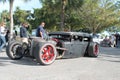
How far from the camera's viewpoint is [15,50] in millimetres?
12422

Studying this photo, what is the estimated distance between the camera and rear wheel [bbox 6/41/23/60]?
12344mm

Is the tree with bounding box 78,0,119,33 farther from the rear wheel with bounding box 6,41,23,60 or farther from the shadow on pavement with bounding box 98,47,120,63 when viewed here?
the rear wheel with bounding box 6,41,23,60

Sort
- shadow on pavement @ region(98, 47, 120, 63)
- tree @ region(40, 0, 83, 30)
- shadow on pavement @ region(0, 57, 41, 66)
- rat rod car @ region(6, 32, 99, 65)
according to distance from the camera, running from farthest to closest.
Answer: tree @ region(40, 0, 83, 30), shadow on pavement @ region(98, 47, 120, 63), shadow on pavement @ region(0, 57, 41, 66), rat rod car @ region(6, 32, 99, 65)

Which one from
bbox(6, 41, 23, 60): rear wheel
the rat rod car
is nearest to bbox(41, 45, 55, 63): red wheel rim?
the rat rod car

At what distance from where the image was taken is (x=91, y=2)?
53.3 m

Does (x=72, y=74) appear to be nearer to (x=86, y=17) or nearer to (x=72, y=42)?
(x=72, y=42)

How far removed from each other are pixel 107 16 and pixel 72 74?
157 ft

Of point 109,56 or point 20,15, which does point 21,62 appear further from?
point 20,15

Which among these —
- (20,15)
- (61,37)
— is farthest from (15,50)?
(20,15)

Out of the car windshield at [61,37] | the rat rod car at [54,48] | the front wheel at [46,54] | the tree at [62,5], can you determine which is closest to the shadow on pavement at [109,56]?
the rat rod car at [54,48]

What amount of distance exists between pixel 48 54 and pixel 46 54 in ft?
0.39

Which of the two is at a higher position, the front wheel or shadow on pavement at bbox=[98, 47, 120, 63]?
the front wheel

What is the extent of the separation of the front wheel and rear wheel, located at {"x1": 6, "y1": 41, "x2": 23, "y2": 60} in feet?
4.72

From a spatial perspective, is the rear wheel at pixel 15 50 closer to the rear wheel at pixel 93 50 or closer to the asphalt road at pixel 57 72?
the asphalt road at pixel 57 72
